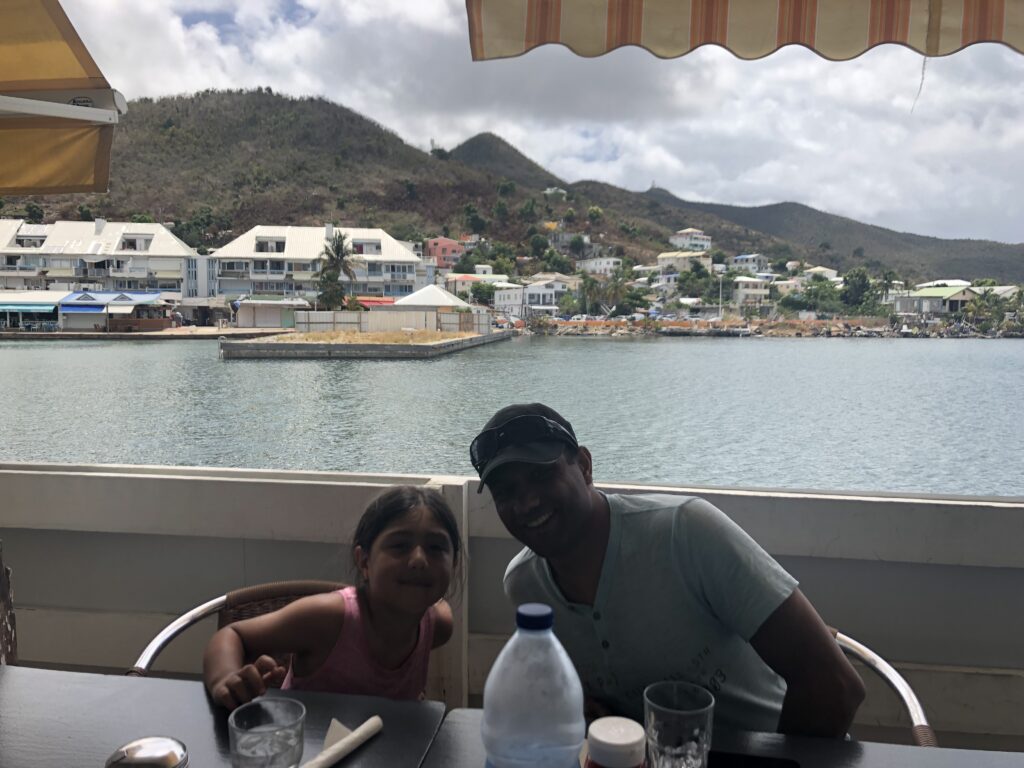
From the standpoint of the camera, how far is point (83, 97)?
2057 mm

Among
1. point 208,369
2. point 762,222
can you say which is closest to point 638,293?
point 762,222

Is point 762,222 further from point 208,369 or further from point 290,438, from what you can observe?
point 290,438

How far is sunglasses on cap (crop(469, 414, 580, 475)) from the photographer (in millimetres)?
1154

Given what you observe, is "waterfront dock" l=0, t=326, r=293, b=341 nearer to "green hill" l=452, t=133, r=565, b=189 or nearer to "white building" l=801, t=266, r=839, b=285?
"white building" l=801, t=266, r=839, b=285

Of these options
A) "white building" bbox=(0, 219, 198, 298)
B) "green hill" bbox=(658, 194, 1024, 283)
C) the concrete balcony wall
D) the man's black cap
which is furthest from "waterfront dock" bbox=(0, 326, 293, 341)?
"green hill" bbox=(658, 194, 1024, 283)

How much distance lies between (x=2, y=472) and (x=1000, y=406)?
65.0ft

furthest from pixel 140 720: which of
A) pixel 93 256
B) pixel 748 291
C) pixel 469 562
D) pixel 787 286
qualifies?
pixel 748 291

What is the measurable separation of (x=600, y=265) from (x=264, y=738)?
6902 centimetres

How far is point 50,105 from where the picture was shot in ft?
6.26

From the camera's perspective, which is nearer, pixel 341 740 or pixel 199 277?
pixel 341 740

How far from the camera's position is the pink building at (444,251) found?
185 ft

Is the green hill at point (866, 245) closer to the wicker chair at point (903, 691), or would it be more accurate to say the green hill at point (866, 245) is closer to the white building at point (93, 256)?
the wicker chair at point (903, 691)

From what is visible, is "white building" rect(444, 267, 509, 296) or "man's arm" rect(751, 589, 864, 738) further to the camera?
"white building" rect(444, 267, 509, 296)

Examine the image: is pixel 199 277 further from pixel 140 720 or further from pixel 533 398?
pixel 140 720
